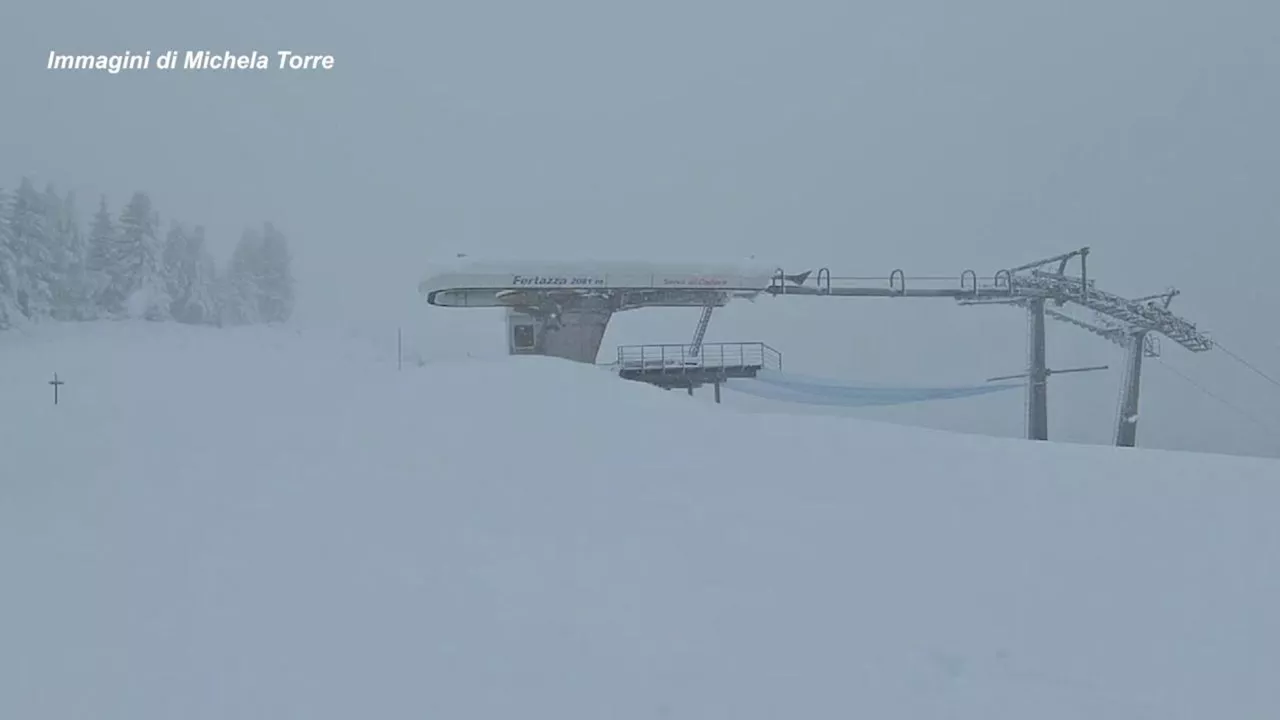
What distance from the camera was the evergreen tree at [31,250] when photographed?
1924 inches

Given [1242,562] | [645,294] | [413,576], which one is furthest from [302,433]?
[645,294]

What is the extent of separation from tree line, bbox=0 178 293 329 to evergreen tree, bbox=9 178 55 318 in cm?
6

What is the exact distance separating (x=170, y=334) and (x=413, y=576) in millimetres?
→ 48758

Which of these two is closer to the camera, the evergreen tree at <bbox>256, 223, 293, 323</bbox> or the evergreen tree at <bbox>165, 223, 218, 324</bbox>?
the evergreen tree at <bbox>165, 223, 218, 324</bbox>

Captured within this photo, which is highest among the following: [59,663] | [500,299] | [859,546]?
[500,299]

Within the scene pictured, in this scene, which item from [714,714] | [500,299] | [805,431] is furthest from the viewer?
[500,299]

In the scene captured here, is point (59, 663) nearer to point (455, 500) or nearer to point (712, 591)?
point (455, 500)

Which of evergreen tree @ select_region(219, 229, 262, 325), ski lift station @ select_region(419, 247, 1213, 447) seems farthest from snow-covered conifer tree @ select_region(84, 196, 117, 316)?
ski lift station @ select_region(419, 247, 1213, 447)

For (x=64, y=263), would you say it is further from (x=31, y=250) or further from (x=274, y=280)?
(x=274, y=280)

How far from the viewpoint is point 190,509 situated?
817 cm

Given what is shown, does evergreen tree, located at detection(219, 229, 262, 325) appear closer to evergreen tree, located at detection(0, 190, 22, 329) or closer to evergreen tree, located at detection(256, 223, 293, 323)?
evergreen tree, located at detection(256, 223, 293, 323)

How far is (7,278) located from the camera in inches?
1844

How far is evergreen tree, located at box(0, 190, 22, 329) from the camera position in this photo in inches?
1811

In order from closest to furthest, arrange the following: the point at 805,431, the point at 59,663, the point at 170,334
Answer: the point at 59,663 < the point at 805,431 < the point at 170,334
